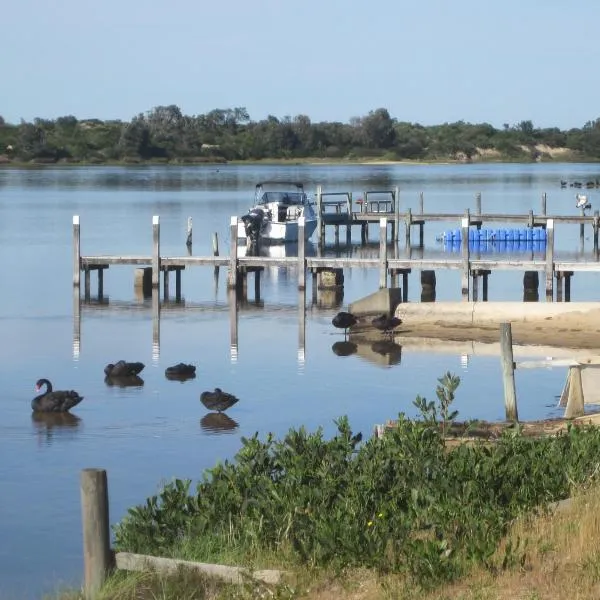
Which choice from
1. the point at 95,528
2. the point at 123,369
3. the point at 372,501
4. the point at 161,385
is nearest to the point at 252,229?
the point at 123,369

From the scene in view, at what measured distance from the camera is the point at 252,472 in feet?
41.0

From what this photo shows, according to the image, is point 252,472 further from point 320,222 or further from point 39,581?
point 320,222

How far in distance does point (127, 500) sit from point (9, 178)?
147936 mm

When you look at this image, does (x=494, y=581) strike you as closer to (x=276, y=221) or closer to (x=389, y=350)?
(x=389, y=350)

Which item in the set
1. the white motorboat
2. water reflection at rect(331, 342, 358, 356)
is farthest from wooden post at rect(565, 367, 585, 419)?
the white motorboat

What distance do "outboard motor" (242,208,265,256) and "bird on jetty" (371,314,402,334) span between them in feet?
77.1

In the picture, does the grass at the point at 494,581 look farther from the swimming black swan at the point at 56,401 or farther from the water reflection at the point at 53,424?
the swimming black swan at the point at 56,401

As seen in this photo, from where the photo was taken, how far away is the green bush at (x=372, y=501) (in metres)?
10.6

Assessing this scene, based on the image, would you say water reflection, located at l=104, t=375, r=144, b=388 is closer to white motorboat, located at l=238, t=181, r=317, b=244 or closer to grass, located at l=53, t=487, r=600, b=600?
grass, located at l=53, t=487, r=600, b=600

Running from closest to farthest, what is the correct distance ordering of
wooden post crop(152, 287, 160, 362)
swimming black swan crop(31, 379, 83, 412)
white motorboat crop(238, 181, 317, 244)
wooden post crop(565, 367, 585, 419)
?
wooden post crop(565, 367, 585, 419), swimming black swan crop(31, 379, 83, 412), wooden post crop(152, 287, 160, 362), white motorboat crop(238, 181, 317, 244)

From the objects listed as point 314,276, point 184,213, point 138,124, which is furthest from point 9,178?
point 314,276

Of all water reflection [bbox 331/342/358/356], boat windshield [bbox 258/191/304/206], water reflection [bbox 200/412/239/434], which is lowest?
water reflection [bbox 200/412/239/434]

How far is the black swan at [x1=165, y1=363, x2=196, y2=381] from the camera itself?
25.3m

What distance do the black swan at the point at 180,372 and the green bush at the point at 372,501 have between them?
12.3m
